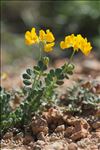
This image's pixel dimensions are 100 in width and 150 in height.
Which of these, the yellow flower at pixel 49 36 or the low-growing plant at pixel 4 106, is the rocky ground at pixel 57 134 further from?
the yellow flower at pixel 49 36

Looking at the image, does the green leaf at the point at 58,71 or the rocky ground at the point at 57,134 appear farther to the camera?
the green leaf at the point at 58,71

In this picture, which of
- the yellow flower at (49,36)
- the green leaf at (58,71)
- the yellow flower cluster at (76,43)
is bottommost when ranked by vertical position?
the green leaf at (58,71)

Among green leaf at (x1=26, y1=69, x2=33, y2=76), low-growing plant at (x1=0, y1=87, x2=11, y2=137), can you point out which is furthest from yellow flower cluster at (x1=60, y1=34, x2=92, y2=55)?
low-growing plant at (x1=0, y1=87, x2=11, y2=137)

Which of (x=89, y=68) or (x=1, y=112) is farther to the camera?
(x=89, y=68)

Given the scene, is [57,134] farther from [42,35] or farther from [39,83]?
[42,35]

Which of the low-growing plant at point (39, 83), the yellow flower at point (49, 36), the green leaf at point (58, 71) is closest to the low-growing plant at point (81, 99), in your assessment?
the low-growing plant at point (39, 83)

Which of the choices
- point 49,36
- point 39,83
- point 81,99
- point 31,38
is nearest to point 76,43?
point 49,36

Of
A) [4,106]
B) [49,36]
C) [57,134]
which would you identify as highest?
[49,36]

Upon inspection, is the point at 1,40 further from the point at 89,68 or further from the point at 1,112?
the point at 1,112

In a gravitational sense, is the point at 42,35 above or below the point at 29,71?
above

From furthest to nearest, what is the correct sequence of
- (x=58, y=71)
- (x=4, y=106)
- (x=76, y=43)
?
(x=4, y=106) → (x=58, y=71) → (x=76, y=43)

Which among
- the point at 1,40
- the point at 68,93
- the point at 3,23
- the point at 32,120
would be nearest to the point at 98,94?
the point at 68,93
